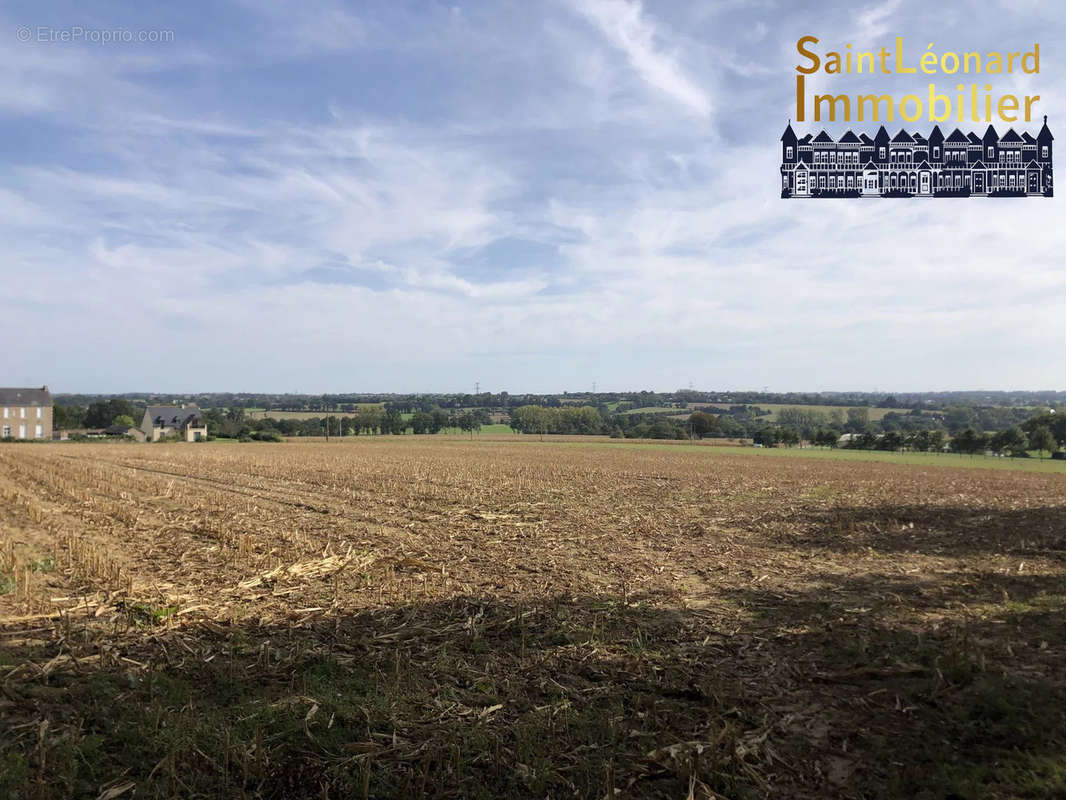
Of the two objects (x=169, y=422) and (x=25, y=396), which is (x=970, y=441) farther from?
(x=25, y=396)

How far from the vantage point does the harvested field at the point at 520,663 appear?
4.92 m

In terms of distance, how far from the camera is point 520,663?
7207 mm

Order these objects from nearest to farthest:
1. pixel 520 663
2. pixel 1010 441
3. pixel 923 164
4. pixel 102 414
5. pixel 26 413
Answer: pixel 520 663 < pixel 923 164 < pixel 1010 441 < pixel 26 413 < pixel 102 414

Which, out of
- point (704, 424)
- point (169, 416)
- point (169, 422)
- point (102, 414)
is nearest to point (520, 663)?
point (704, 424)

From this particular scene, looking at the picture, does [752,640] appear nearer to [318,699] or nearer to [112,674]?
[318,699]

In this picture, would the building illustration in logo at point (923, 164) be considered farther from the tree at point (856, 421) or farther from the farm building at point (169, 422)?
the tree at point (856, 421)

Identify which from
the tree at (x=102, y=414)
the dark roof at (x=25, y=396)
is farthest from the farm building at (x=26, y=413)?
the tree at (x=102, y=414)

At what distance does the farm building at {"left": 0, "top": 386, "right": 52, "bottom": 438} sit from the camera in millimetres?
90438

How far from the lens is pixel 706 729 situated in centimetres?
566

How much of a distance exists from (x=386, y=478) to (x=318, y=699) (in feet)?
80.0

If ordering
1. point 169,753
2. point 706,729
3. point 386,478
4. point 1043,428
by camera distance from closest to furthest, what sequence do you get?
point 169,753, point 706,729, point 386,478, point 1043,428

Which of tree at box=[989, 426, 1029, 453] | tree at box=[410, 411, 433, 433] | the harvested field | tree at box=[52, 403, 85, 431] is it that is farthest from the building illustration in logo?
tree at box=[52, 403, 85, 431]

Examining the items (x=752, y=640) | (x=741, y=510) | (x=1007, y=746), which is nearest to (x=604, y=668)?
(x=752, y=640)

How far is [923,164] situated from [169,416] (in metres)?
112
